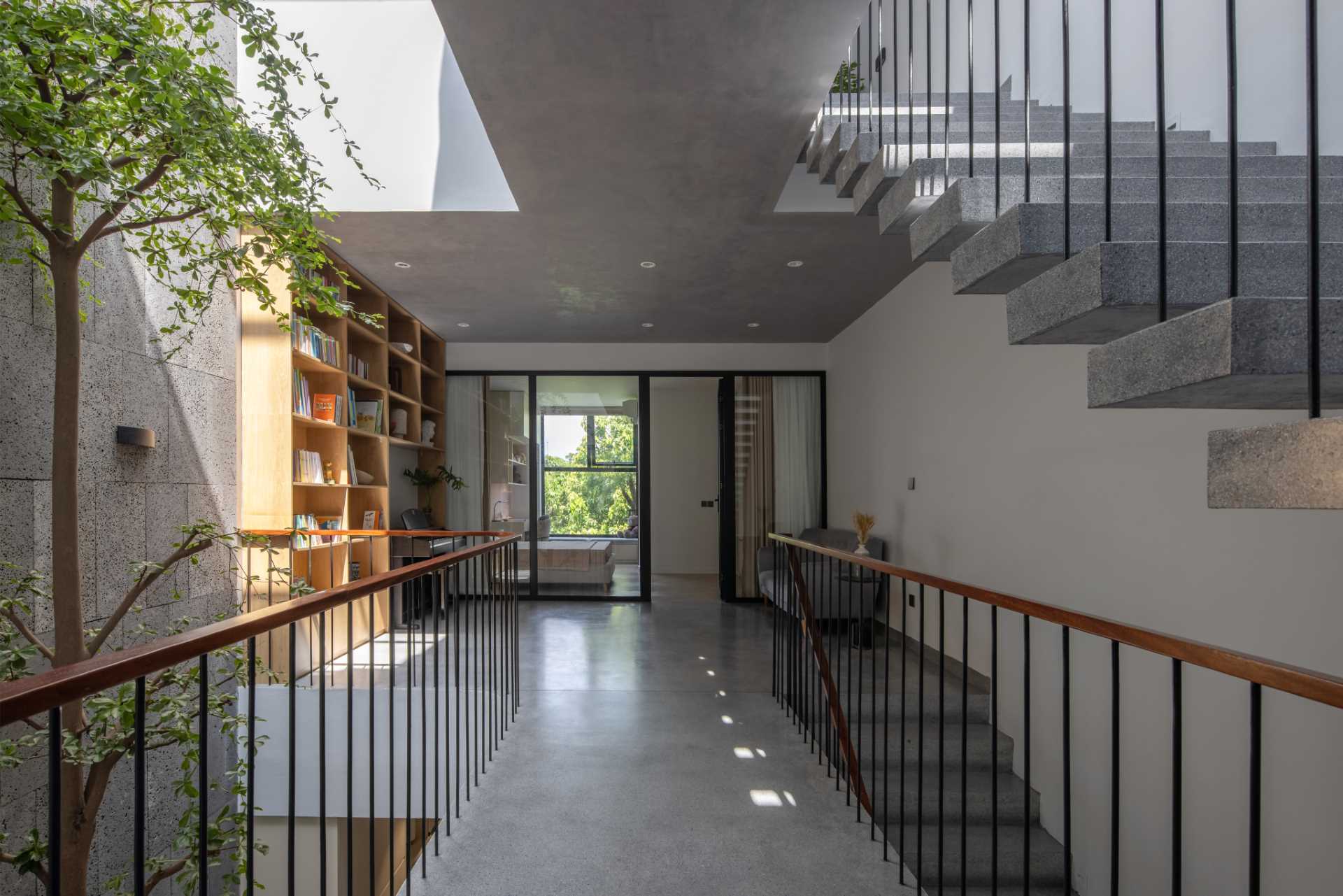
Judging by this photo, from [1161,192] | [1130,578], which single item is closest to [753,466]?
[1130,578]

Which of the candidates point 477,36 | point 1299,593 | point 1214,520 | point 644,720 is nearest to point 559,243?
point 477,36

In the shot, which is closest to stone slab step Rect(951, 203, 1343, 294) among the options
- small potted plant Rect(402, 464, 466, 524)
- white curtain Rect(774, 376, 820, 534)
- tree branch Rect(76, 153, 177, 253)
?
tree branch Rect(76, 153, 177, 253)

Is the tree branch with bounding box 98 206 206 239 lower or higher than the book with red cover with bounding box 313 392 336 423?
higher

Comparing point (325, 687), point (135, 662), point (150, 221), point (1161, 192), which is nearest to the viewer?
point (135, 662)

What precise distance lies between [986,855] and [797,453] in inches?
174

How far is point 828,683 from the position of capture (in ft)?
10.4

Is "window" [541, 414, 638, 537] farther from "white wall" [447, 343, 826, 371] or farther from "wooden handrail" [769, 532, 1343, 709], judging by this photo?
"wooden handrail" [769, 532, 1343, 709]

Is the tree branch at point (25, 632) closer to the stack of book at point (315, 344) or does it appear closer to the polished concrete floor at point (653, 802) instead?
the polished concrete floor at point (653, 802)

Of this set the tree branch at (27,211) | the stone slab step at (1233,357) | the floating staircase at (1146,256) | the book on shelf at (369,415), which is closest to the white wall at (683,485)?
the book on shelf at (369,415)

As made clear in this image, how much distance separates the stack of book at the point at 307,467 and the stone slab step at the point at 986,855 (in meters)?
3.71

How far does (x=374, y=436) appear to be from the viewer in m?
5.47

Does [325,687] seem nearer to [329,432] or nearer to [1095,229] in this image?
[329,432]

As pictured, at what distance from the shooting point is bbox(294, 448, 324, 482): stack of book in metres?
4.43

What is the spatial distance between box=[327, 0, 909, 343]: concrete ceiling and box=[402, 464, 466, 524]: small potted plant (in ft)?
4.55
